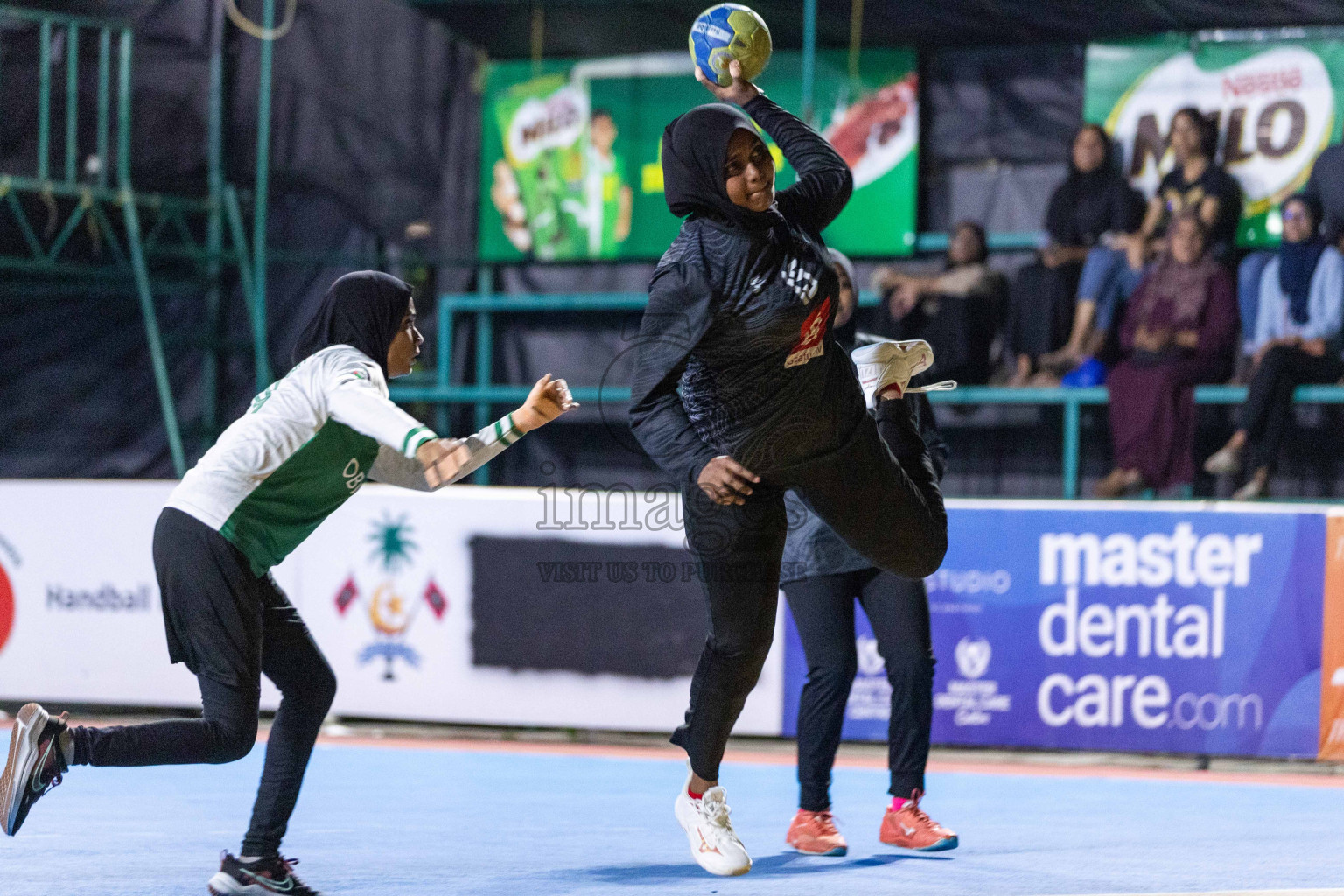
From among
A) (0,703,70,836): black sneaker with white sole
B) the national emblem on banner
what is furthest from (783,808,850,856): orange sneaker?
the national emblem on banner

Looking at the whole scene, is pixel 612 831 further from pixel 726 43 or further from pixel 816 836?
pixel 726 43

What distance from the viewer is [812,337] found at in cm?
423

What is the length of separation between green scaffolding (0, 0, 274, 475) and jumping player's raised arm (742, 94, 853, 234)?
23.8 ft

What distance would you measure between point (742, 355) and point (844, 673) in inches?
52.0

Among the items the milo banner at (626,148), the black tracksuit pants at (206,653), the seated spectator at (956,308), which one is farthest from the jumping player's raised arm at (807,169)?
the milo banner at (626,148)

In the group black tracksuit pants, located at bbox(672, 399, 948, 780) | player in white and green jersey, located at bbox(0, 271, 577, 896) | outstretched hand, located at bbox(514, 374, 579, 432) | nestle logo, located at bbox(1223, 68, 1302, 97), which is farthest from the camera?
nestle logo, located at bbox(1223, 68, 1302, 97)

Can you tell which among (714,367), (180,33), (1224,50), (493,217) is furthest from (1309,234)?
(180,33)

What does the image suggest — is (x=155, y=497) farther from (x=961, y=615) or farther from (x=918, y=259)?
(x=918, y=259)

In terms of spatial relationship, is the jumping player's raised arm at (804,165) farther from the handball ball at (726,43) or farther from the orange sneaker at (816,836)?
the orange sneaker at (816,836)

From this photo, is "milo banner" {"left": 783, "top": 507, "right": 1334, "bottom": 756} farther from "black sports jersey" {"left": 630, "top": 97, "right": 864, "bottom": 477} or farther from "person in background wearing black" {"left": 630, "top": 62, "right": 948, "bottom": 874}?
"black sports jersey" {"left": 630, "top": 97, "right": 864, "bottom": 477}

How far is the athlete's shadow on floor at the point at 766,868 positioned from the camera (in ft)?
14.8

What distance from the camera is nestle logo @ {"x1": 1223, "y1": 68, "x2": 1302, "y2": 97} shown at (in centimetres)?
1059

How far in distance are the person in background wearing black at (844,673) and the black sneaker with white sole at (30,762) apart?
7.54 feet

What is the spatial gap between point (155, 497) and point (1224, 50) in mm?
8002
